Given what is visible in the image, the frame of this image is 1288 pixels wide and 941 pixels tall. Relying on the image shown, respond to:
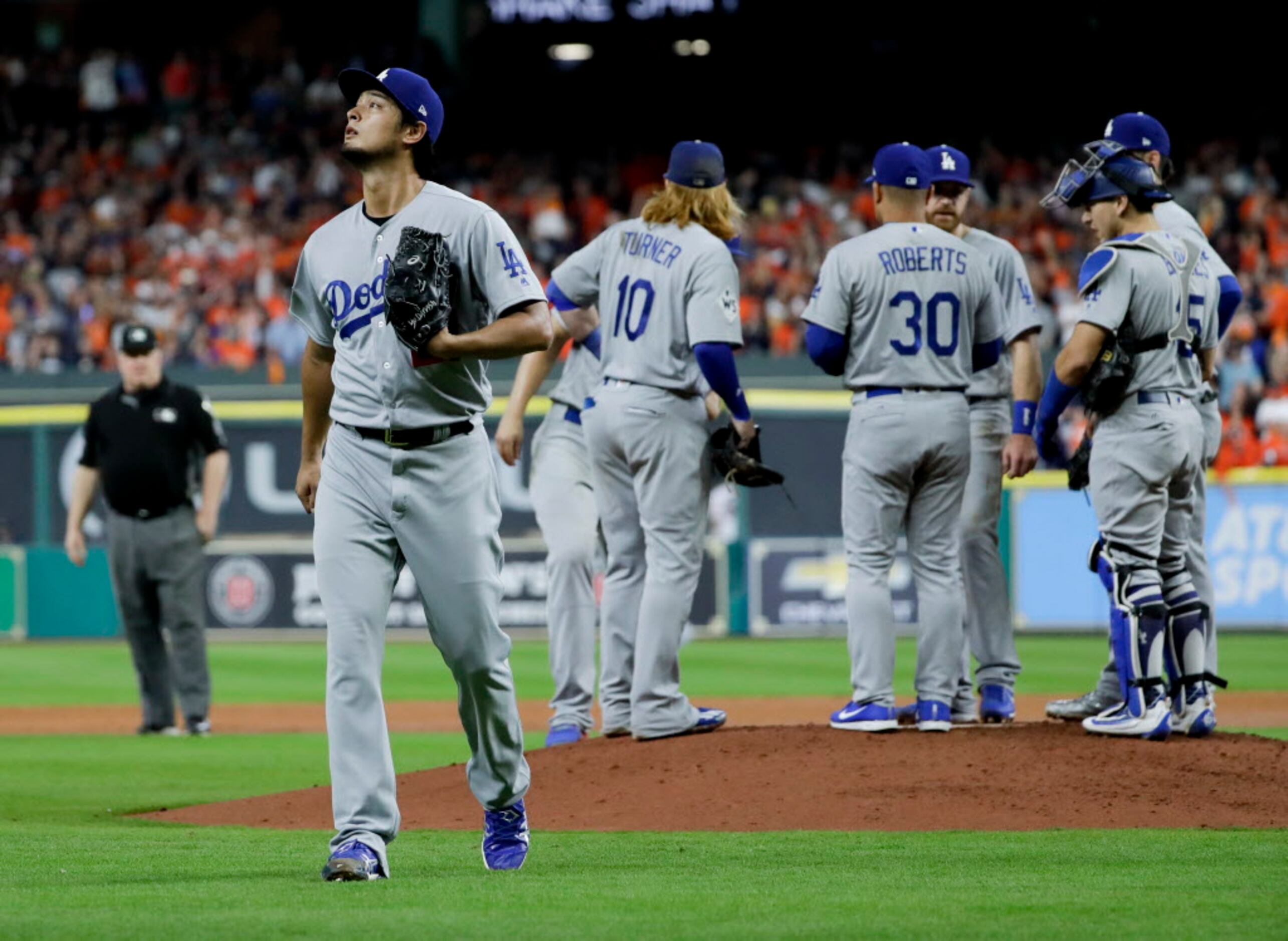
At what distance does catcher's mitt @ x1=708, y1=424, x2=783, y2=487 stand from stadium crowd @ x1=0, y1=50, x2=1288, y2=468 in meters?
13.1

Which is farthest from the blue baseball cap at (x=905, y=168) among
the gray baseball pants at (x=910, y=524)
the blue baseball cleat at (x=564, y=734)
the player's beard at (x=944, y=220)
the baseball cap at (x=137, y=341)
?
the baseball cap at (x=137, y=341)

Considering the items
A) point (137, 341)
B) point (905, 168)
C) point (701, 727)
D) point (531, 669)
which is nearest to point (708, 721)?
point (701, 727)

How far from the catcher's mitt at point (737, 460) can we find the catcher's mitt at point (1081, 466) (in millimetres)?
1200

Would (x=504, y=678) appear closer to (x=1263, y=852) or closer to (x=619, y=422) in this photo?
(x=1263, y=852)

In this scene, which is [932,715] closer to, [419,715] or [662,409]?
[662,409]

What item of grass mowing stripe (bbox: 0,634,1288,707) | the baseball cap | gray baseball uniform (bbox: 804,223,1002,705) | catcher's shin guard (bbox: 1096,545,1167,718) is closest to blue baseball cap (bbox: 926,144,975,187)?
gray baseball uniform (bbox: 804,223,1002,705)

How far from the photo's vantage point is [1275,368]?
21.3 m

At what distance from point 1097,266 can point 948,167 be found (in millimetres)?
971

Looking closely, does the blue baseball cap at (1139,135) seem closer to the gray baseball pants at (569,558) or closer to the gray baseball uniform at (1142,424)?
the gray baseball uniform at (1142,424)

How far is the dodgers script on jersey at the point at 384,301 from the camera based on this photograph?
5246mm

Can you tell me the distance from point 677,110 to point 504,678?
85.1 ft

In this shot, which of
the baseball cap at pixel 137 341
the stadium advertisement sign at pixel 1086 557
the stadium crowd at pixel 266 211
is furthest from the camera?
the stadium crowd at pixel 266 211

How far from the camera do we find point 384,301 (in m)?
5.15

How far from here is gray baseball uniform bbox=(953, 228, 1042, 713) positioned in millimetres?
8359
